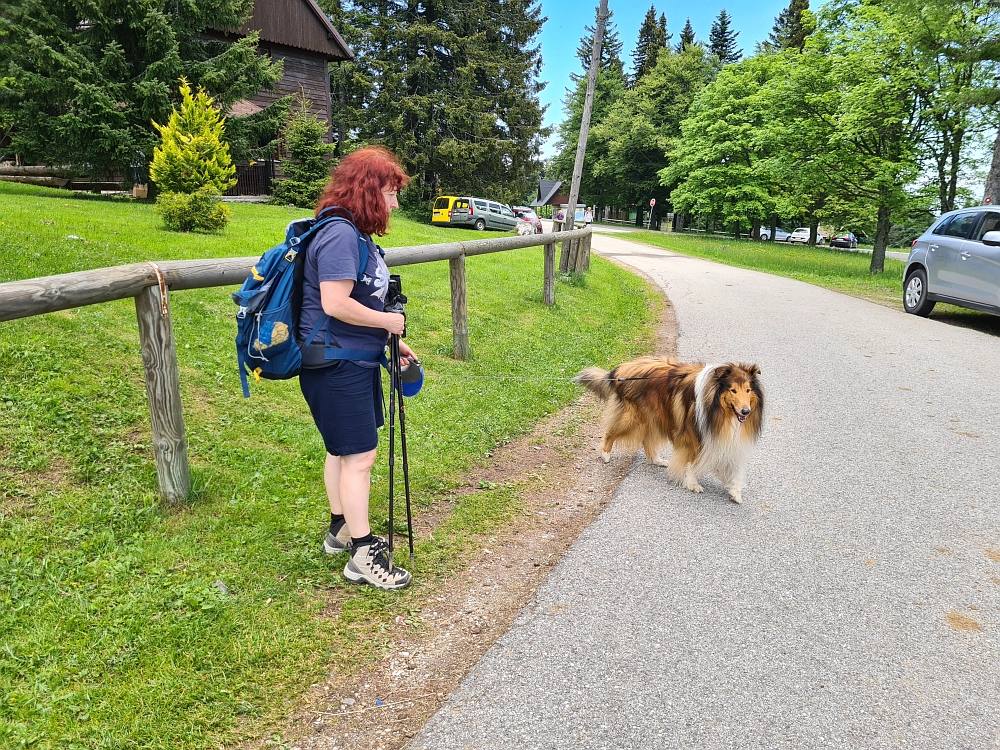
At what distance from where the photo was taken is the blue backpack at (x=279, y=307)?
281 cm

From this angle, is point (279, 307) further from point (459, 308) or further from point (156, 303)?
point (459, 308)

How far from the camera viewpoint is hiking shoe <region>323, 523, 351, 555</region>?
11.2 feet

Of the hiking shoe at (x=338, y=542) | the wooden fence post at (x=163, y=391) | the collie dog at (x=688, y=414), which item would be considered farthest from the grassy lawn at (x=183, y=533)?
the collie dog at (x=688, y=414)

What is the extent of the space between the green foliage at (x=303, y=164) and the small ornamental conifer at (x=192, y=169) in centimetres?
679

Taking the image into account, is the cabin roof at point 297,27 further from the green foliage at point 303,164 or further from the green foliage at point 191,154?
the green foliage at point 191,154

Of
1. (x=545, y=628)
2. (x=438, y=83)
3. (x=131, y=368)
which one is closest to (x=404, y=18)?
(x=438, y=83)

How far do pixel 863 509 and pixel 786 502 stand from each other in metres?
0.47

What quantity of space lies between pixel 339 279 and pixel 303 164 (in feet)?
69.7

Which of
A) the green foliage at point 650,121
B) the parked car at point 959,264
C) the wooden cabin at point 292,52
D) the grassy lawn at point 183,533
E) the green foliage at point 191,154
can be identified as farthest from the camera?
the green foliage at point 650,121

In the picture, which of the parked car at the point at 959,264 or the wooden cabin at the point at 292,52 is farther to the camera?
the wooden cabin at the point at 292,52

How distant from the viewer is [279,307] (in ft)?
9.20

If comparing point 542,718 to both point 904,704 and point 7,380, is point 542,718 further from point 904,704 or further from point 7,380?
point 7,380

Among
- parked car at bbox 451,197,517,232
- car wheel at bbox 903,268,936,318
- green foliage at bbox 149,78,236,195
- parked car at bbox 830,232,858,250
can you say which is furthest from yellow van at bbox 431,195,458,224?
parked car at bbox 830,232,858,250

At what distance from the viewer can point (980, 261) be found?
10.2 m
